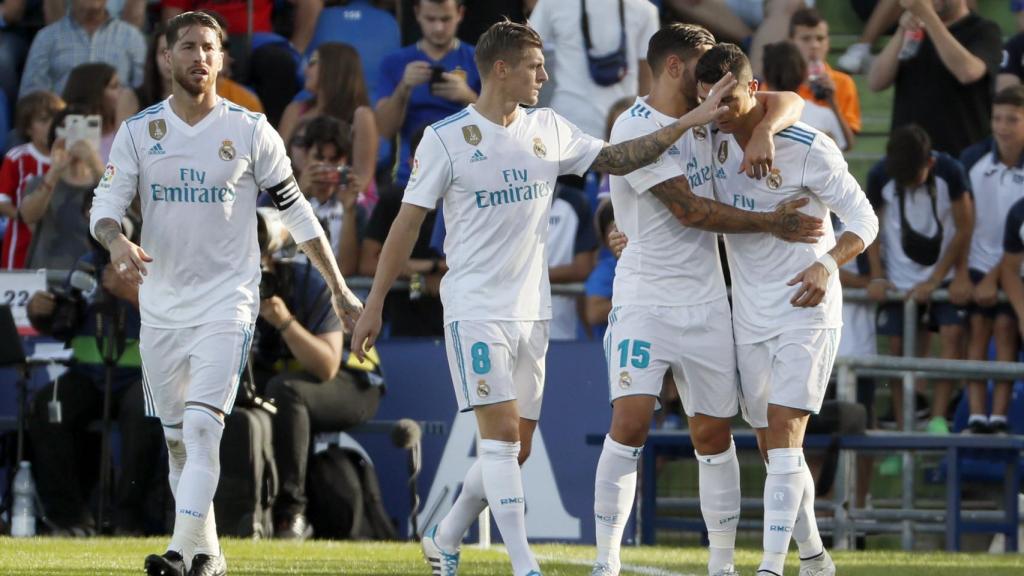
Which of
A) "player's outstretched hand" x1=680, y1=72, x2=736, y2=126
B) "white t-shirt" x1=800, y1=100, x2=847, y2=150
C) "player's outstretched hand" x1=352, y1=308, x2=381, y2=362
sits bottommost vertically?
"player's outstretched hand" x1=352, y1=308, x2=381, y2=362

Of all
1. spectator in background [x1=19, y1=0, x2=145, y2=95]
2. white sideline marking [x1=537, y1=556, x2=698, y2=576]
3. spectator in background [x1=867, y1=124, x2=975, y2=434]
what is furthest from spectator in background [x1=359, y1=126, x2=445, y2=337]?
spectator in background [x1=19, y1=0, x2=145, y2=95]

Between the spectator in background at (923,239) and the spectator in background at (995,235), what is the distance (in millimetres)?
147

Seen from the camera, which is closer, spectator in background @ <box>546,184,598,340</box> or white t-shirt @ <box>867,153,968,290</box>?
spectator in background @ <box>546,184,598,340</box>

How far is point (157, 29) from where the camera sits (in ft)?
46.2

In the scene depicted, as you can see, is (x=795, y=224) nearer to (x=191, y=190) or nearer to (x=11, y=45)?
(x=191, y=190)

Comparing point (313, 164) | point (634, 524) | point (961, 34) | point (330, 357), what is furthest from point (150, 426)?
point (961, 34)

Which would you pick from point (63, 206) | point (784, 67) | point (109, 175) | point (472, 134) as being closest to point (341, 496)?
point (63, 206)

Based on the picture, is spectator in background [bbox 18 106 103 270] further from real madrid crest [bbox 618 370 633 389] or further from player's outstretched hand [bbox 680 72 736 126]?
player's outstretched hand [bbox 680 72 736 126]

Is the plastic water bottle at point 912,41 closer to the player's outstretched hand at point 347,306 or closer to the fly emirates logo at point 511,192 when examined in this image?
the fly emirates logo at point 511,192

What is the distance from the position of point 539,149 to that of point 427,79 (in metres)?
6.10

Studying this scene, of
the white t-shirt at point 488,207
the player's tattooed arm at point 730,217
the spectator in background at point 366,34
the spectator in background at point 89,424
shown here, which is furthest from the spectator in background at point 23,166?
the player's tattooed arm at point 730,217

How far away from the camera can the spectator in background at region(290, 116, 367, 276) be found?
12812 millimetres

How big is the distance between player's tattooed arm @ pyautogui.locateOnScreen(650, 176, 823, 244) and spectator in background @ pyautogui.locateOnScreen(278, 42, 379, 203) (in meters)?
5.98

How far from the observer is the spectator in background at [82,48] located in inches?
594
